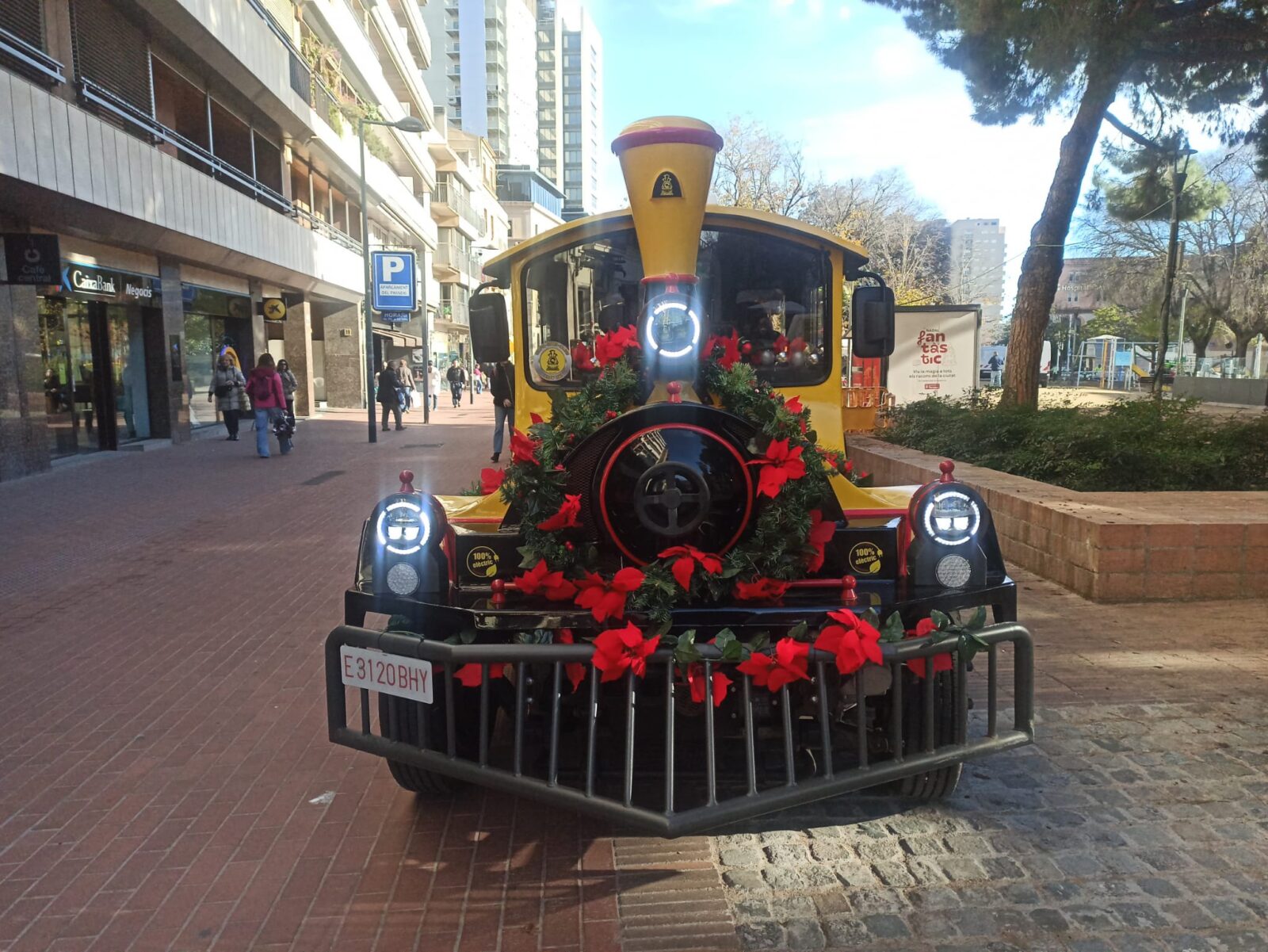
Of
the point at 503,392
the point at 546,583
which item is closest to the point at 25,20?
the point at 503,392

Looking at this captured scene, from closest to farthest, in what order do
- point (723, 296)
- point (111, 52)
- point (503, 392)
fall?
point (723, 296) < point (503, 392) < point (111, 52)

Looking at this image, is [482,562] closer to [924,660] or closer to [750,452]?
[750,452]

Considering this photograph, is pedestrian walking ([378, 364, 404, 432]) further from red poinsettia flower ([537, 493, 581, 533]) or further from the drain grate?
red poinsettia flower ([537, 493, 581, 533])

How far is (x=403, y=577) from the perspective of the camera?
303cm

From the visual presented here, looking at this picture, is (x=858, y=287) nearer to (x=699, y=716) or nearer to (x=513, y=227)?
(x=699, y=716)

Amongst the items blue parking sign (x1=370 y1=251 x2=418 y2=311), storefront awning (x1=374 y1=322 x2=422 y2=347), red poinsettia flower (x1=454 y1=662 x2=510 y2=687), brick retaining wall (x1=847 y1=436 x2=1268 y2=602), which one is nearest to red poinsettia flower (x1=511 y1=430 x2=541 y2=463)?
red poinsettia flower (x1=454 y1=662 x2=510 y2=687)

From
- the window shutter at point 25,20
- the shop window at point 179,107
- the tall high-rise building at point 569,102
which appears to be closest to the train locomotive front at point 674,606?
the window shutter at point 25,20

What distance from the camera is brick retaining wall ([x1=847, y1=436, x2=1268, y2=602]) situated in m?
5.75

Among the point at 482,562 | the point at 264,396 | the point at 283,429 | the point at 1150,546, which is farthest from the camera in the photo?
the point at 283,429

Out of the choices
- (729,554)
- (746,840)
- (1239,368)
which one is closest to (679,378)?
(729,554)

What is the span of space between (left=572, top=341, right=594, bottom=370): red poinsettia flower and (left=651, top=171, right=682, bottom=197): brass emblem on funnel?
2.59ft

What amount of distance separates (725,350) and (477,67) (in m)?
89.7

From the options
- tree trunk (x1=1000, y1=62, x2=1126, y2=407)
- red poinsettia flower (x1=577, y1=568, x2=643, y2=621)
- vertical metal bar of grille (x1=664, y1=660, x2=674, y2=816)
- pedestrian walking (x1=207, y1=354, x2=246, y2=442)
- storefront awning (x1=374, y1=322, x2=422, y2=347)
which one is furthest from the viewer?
storefront awning (x1=374, y1=322, x2=422, y2=347)

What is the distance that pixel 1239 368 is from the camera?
46.4 m
